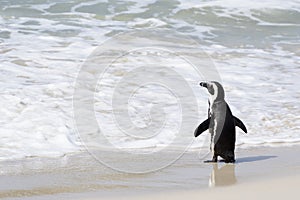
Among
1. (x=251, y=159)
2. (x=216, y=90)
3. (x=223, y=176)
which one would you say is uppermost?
(x=216, y=90)

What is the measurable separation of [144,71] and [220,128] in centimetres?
378

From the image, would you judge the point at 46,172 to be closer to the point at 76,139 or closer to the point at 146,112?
the point at 76,139

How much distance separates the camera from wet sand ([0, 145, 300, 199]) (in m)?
4.37

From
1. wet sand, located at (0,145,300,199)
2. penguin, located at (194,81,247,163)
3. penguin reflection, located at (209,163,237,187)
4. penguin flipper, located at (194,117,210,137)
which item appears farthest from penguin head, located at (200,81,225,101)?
penguin reflection, located at (209,163,237,187)

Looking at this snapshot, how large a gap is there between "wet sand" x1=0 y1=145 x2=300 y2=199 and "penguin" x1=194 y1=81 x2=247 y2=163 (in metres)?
0.11

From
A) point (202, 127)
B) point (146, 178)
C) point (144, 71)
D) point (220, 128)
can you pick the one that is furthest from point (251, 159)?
point (144, 71)

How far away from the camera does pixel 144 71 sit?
9.24 meters

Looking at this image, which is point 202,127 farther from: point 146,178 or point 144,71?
point 144,71

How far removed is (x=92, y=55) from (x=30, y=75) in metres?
1.97

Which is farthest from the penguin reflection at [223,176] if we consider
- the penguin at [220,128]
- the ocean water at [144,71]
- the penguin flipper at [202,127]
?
the ocean water at [144,71]

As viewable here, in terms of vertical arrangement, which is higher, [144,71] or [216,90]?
[216,90]

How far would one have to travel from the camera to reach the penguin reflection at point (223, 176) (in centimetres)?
468

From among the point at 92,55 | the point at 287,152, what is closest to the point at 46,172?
the point at 287,152

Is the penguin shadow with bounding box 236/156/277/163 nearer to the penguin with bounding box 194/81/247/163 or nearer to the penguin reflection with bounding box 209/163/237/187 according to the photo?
the penguin with bounding box 194/81/247/163
